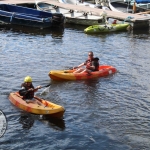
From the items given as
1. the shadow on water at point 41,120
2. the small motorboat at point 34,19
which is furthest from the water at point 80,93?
the small motorboat at point 34,19

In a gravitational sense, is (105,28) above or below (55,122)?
above

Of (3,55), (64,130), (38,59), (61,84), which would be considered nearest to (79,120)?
(64,130)

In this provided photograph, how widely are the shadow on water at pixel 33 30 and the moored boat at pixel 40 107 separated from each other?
14.0 m

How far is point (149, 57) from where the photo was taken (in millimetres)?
22203

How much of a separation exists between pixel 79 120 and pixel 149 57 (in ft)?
33.5

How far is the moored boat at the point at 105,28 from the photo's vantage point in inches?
1104

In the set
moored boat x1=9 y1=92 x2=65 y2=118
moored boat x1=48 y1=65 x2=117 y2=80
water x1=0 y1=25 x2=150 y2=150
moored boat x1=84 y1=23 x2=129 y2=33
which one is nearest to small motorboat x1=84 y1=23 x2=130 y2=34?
moored boat x1=84 y1=23 x2=129 y2=33

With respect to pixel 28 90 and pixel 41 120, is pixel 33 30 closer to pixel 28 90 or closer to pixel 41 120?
pixel 28 90

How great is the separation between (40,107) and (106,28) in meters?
16.3

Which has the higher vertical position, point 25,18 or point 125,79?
point 25,18

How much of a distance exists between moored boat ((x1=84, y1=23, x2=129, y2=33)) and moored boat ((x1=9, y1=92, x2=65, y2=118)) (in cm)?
1455

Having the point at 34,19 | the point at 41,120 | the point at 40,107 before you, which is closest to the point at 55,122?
the point at 41,120

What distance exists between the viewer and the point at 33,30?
1144 inches

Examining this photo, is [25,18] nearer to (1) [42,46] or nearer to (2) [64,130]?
(1) [42,46]
